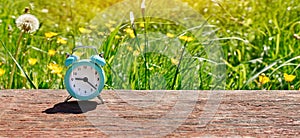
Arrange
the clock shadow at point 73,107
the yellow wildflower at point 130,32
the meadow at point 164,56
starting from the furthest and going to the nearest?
the yellow wildflower at point 130,32 < the meadow at point 164,56 < the clock shadow at point 73,107

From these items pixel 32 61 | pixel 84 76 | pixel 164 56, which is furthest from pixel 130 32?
pixel 84 76

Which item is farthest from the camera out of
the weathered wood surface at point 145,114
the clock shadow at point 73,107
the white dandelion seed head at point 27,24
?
the white dandelion seed head at point 27,24

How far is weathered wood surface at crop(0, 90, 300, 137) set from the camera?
1.71 m

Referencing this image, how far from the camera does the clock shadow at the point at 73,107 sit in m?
1.90

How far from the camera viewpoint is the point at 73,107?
1.95 metres

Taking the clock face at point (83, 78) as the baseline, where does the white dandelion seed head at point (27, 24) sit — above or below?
above

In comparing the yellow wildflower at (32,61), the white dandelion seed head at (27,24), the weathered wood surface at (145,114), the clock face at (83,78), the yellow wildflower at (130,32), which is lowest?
the weathered wood surface at (145,114)

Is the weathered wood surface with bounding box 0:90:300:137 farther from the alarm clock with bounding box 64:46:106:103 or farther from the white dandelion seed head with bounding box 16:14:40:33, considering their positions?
the white dandelion seed head with bounding box 16:14:40:33

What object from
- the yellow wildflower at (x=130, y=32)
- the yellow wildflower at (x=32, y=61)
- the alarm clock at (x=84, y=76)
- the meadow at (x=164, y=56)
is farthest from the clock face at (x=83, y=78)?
the yellow wildflower at (x=130, y=32)

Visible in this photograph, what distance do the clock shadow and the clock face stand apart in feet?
0.13

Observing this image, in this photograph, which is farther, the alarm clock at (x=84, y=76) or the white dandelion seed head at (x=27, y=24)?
the white dandelion seed head at (x=27, y=24)

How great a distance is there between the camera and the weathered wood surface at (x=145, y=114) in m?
1.71

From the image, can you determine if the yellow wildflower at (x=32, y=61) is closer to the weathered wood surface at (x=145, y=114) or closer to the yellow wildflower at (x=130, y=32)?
the yellow wildflower at (x=130, y=32)

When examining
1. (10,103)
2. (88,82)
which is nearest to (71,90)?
(88,82)
